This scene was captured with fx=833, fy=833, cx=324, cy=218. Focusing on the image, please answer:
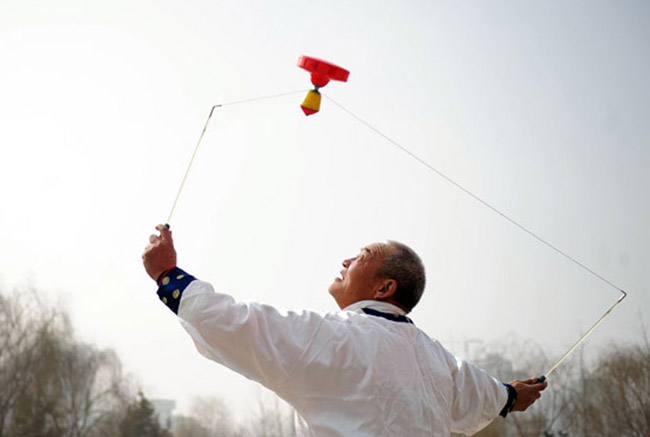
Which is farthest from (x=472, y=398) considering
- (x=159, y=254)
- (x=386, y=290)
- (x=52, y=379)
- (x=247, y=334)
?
(x=52, y=379)

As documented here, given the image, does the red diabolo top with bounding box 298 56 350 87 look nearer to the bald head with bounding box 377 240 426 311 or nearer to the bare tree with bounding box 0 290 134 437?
the bald head with bounding box 377 240 426 311

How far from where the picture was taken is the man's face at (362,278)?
7.98 ft

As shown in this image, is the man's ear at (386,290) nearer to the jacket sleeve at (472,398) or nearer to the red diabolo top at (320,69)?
the jacket sleeve at (472,398)

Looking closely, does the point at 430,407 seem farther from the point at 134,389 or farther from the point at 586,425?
the point at 134,389

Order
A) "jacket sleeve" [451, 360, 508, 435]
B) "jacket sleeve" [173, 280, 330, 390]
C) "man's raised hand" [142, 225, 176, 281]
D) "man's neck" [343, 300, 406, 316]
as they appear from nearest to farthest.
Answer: "jacket sleeve" [173, 280, 330, 390] → "man's raised hand" [142, 225, 176, 281] → "man's neck" [343, 300, 406, 316] → "jacket sleeve" [451, 360, 508, 435]

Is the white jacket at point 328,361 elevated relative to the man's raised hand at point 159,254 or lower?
lower

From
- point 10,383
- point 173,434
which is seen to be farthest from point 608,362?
point 10,383

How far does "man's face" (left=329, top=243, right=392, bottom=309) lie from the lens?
7.98 ft

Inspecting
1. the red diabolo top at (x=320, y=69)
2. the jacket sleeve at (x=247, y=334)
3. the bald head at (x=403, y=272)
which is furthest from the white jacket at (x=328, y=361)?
the red diabolo top at (x=320, y=69)

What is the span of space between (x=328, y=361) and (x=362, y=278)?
35cm

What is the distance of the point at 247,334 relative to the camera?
208 centimetres

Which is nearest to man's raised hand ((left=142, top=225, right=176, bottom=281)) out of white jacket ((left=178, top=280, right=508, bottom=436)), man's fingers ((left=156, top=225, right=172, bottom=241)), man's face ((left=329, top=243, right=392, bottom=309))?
man's fingers ((left=156, top=225, right=172, bottom=241))

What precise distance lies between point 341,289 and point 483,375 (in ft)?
1.91

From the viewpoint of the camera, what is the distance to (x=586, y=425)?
1164 centimetres
